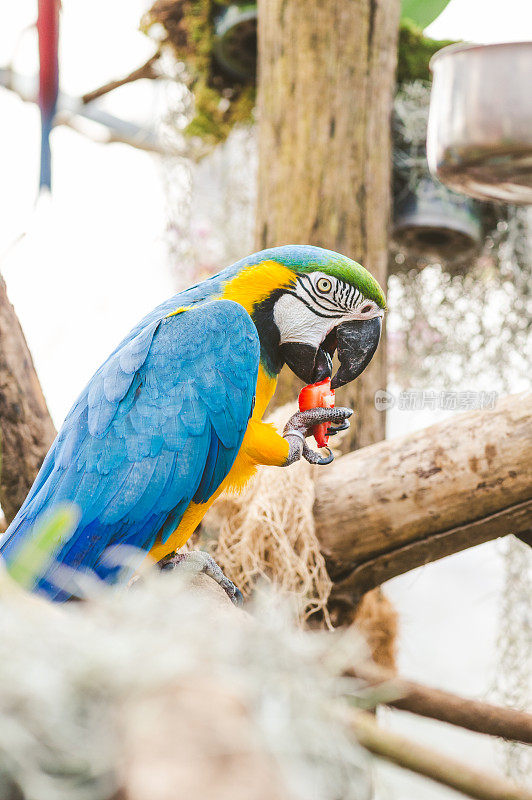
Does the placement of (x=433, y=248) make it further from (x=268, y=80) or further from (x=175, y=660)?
(x=175, y=660)

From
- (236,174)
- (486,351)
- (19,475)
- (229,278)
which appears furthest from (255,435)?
(236,174)

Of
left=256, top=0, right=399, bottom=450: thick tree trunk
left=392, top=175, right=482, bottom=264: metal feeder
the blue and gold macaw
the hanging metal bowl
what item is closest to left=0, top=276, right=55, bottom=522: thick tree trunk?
the blue and gold macaw

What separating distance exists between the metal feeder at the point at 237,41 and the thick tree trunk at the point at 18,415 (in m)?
0.80

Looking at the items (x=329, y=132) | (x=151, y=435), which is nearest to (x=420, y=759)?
(x=151, y=435)

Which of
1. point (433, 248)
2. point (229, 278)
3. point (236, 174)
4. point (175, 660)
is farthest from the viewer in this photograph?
point (236, 174)

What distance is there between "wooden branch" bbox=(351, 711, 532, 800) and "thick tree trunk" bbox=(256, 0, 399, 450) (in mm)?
1127

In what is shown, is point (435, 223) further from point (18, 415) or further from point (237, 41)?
point (18, 415)

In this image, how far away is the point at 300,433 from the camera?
106cm

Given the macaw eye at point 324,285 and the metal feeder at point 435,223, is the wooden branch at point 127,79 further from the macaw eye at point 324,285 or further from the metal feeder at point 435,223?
the macaw eye at point 324,285

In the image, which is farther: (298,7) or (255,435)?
(298,7)

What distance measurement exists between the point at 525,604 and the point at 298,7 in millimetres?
1270

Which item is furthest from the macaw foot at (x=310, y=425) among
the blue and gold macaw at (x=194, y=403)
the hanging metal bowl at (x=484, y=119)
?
the hanging metal bowl at (x=484, y=119)

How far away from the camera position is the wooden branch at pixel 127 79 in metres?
1.88

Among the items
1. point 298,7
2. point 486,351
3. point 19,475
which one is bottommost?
point 486,351
